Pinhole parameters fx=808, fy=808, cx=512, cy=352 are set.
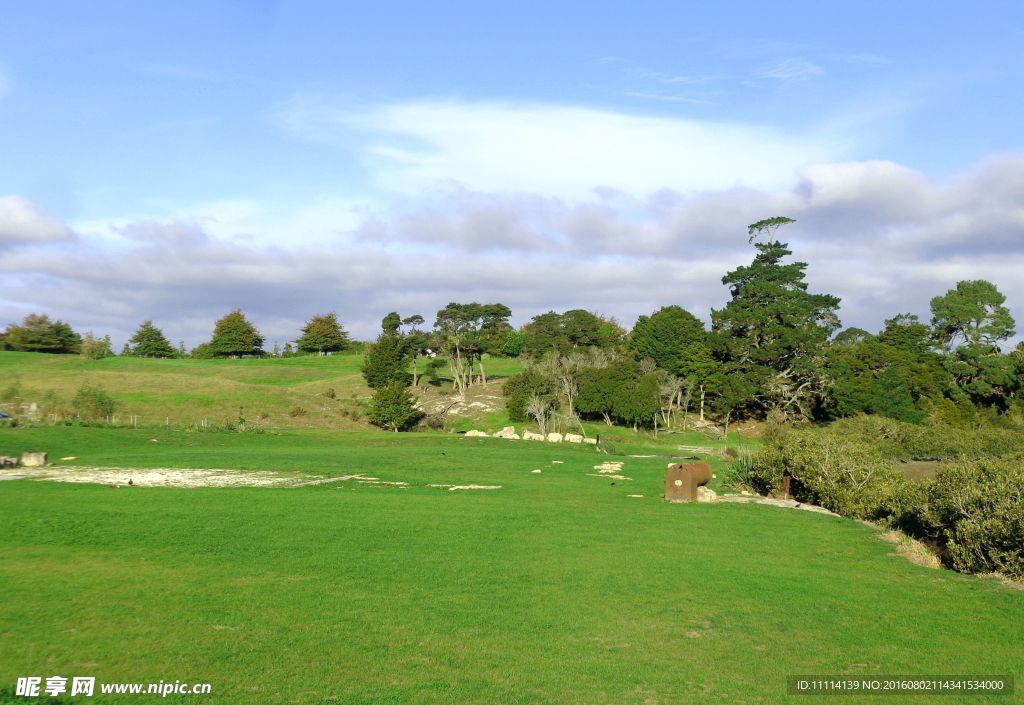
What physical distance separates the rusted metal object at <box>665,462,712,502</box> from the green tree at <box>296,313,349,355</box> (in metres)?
130

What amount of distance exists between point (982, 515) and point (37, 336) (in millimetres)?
138188

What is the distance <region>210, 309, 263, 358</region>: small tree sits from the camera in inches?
5778

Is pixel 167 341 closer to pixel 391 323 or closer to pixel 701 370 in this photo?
pixel 391 323

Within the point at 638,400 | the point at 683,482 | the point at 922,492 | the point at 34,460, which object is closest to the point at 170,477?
the point at 34,460

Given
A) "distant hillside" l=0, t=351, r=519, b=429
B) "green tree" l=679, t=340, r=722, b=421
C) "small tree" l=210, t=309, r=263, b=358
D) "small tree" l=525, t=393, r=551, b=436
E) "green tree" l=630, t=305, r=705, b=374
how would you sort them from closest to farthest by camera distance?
1. "small tree" l=525, t=393, r=551, b=436
2. "distant hillside" l=0, t=351, r=519, b=429
3. "green tree" l=679, t=340, r=722, b=421
4. "green tree" l=630, t=305, r=705, b=374
5. "small tree" l=210, t=309, r=263, b=358

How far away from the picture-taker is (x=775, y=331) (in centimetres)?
8575

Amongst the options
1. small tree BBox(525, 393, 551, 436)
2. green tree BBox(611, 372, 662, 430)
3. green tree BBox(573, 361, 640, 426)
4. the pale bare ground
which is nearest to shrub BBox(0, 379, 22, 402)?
the pale bare ground

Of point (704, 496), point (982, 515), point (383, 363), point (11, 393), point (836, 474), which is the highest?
point (383, 363)

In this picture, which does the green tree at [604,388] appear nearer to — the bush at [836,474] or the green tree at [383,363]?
the green tree at [383,363]

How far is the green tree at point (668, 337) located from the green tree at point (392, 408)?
3028cm

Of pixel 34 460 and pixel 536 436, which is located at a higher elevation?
pixel 34 460

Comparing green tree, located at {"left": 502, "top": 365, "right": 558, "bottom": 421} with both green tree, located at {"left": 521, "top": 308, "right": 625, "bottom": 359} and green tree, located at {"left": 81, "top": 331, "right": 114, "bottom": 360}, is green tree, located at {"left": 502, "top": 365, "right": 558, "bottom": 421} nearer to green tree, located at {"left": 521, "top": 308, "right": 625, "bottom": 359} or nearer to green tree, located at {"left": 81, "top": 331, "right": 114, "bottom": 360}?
green tree, located at {"left": 521, "top": 308, "right": 625, "bottom": 359}

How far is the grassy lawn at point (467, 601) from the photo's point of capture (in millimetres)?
11164

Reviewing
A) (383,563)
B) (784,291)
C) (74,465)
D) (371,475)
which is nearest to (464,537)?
(383,563)
